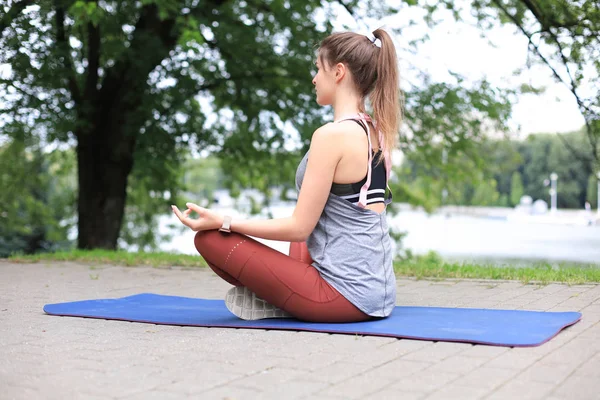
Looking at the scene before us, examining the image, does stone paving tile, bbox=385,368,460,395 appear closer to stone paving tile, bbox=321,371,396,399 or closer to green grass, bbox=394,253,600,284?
stone paving tile, bbox=321,371,396,399

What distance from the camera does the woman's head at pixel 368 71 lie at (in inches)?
163

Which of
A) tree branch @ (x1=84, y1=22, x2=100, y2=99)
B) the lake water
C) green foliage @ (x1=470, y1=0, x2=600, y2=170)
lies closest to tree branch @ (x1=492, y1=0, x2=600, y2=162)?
green foliage @ (x1=470, y1=0, x2=600, y2=170)

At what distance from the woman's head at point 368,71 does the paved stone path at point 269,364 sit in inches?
49.1

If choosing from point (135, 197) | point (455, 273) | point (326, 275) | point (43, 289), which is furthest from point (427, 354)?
point (135, 197)

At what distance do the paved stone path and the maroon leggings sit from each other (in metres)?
0.22

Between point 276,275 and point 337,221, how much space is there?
0.46 metres

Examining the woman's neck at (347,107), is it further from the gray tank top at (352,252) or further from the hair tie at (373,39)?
the hair tie at (373,39)

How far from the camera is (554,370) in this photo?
3039 mm

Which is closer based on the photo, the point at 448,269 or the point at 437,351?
the point at 437,351

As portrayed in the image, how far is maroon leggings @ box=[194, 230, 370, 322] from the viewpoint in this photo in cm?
404

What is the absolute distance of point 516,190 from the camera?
55938 millimetres

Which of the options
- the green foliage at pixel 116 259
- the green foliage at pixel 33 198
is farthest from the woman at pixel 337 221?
the green foliage at pixel 33 198

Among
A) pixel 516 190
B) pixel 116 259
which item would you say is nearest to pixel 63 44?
pixel 116 259

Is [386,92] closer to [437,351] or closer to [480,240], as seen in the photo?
[437,351]
